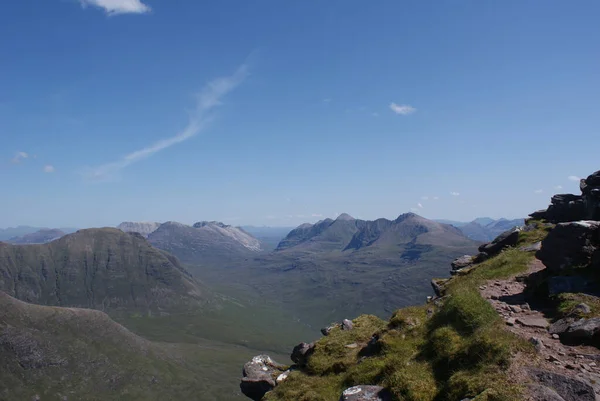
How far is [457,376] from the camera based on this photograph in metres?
15.9

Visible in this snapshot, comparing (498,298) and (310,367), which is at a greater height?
(498,298)

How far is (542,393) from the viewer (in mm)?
13336

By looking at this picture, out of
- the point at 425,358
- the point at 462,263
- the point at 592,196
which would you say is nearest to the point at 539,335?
the point at 425,358

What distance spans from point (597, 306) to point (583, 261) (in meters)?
6.50

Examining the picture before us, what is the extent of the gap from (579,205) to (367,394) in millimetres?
37455

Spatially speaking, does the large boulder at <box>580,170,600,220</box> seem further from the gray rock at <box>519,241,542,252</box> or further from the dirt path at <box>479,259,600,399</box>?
the dirt path at <box>479,259,600,399</box>

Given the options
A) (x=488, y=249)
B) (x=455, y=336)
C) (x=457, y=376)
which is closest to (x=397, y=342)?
(x=455, y=336)

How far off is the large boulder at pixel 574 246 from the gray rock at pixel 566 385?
14.5 metres

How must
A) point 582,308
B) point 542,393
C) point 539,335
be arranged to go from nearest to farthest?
point 542,393 < point 539,335 < point 582,308

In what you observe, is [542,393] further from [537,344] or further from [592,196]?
[592,196]

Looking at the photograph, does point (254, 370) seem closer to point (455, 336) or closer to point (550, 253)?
point (455, 336)

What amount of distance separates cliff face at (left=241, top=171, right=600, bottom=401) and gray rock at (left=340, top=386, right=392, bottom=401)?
5cm

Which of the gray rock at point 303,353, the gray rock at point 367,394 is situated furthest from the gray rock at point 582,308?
the gray rock at point 303,353

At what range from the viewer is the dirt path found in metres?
15.4
